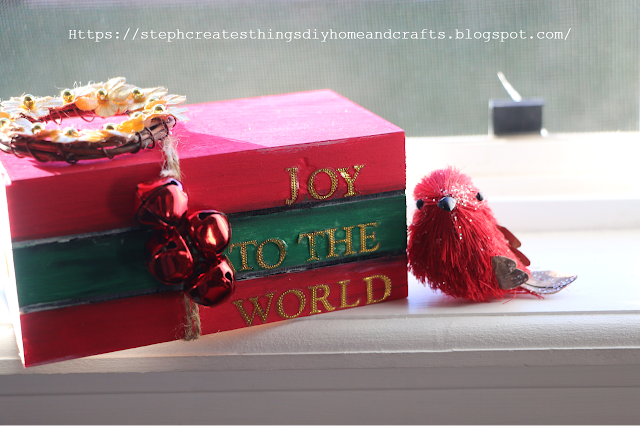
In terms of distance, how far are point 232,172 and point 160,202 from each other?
7 cm

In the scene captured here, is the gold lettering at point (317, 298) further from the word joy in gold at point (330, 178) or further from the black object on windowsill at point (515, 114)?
the black object on windowsill at point (515, 114)

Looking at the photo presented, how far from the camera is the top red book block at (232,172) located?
47 cm

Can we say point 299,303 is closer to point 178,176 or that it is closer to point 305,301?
point 305,301

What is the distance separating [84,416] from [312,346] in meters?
0.22

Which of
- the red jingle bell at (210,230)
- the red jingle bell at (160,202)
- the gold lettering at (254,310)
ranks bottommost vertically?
the gold lettering at (254,310)

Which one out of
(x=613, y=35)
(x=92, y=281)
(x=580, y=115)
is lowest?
(x=92, y=281)

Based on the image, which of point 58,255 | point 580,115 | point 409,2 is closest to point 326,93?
point 409,2

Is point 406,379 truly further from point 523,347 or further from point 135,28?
point 135,28

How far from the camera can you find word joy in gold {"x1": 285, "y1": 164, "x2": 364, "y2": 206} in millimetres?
527

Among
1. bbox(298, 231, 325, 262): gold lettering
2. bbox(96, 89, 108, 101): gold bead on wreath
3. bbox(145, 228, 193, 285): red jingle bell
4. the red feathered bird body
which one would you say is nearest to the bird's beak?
the red feathered bird body

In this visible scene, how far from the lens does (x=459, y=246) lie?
0.56 m

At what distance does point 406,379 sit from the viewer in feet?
1.83

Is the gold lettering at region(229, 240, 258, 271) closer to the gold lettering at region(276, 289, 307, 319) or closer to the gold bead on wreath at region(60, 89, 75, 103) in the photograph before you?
the gold lettering at region(276, 289, 307, 319)

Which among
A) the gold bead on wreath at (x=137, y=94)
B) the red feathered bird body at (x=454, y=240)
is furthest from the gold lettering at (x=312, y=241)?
the gold bead on wreath at (x=137, y=94)
